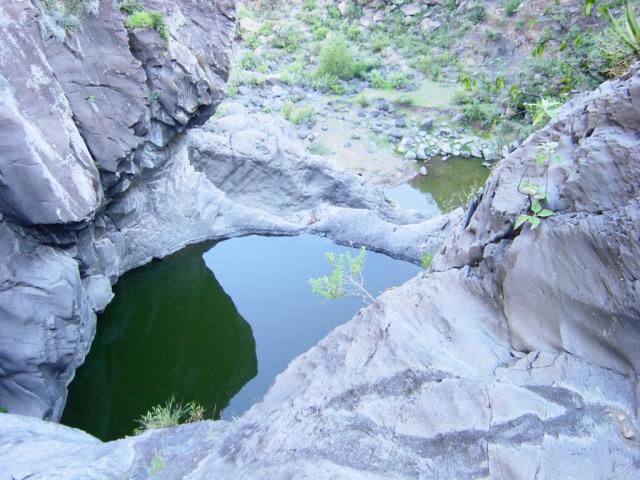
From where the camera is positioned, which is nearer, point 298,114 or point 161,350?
point 161,350

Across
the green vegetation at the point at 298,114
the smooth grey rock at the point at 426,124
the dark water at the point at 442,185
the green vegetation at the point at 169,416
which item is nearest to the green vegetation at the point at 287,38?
the green vegetation at the point at 298,114

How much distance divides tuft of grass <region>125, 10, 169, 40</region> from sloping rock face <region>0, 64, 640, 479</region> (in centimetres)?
614

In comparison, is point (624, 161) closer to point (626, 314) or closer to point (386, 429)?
point (626, 314)

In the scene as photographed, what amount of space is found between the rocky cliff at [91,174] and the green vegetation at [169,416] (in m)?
1.35

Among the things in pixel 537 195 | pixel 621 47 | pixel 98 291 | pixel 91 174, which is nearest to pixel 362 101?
pixel 98 291

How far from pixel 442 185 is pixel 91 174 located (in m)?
11.6

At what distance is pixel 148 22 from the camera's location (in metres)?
8.34

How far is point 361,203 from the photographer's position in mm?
12891

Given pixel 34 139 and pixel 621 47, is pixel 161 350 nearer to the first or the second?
pixel 34 139

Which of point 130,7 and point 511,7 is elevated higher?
point 511,7

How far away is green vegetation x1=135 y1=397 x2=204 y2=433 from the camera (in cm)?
696

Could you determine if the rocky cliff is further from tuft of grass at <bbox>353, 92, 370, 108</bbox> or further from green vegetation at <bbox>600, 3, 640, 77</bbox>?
tuft of grass at <bbox>353, 92, 370, 108</bbox>

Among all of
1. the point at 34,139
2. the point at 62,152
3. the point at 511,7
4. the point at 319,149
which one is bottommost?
the point at 319,149

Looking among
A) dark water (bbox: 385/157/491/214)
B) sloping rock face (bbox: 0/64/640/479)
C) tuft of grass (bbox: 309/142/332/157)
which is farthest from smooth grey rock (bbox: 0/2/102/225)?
tuft of grass (bbox: 309/142/332/157)
